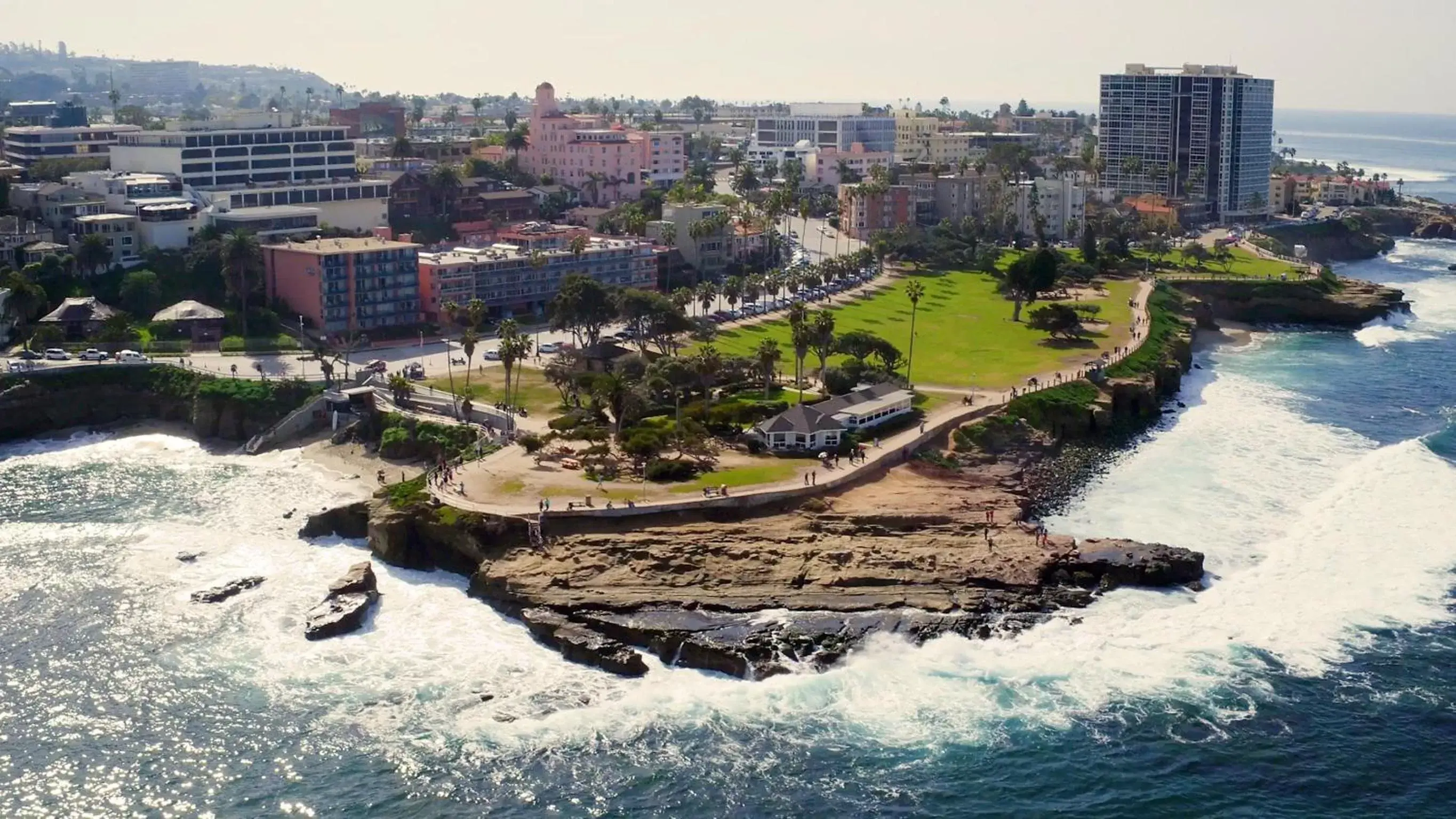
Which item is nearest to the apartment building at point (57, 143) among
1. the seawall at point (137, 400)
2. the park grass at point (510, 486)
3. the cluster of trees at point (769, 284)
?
the seawall at point (137, 400)

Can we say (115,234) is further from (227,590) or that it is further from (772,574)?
(772,574)

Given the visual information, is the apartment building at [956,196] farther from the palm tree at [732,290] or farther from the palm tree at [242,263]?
the palm tree at [242,263]

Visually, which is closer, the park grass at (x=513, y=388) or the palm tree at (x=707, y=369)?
the palm tree at (x=707, y=369)

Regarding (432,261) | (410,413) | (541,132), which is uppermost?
(541,132)

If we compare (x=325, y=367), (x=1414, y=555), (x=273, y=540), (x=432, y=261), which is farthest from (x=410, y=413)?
(x=1414, y=555)

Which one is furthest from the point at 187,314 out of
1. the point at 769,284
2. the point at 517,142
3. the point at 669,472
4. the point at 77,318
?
the point at 517,142

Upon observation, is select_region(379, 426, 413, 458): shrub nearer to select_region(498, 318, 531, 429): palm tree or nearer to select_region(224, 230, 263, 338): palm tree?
select_region(498, 318, 531, 429): palm tree

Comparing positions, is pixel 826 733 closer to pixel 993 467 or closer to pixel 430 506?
pixel 430 506
